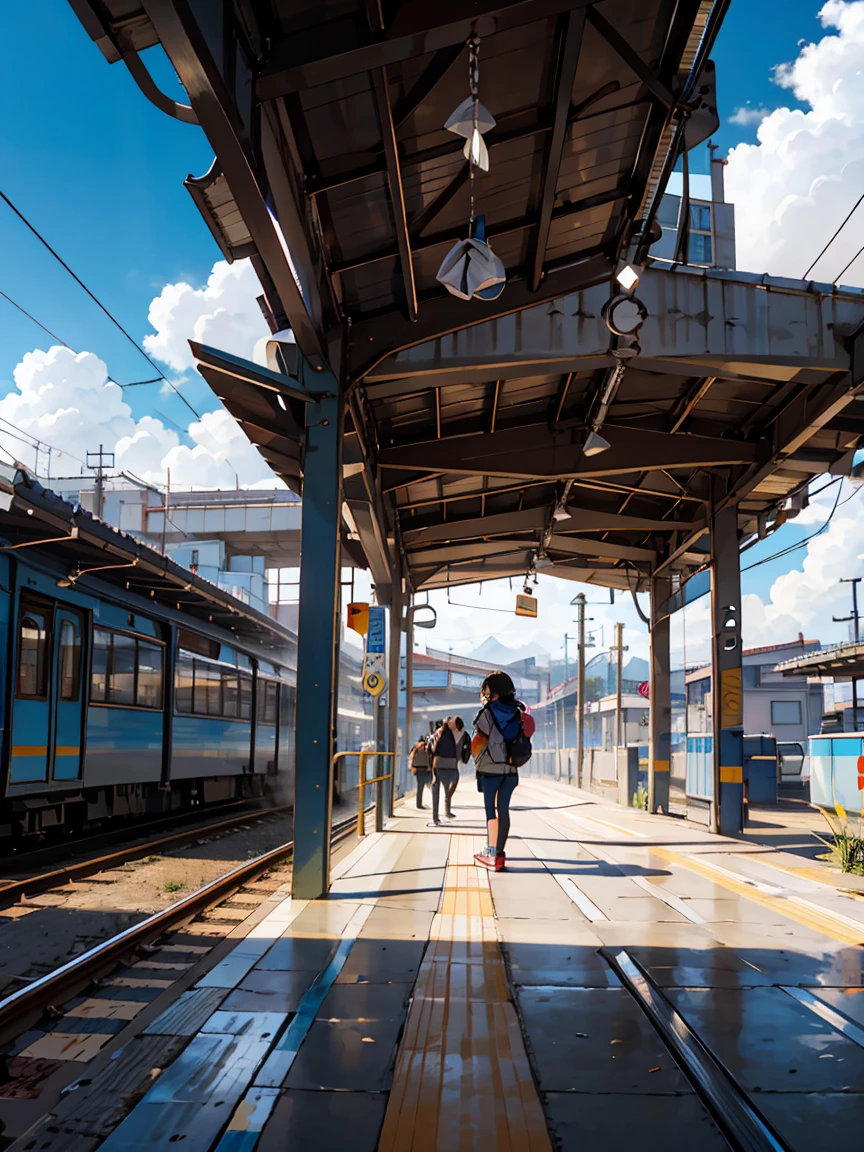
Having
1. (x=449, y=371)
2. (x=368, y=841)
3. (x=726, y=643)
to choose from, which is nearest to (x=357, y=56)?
(x=449, y=371)

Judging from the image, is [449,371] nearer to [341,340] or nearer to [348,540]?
[341,340]

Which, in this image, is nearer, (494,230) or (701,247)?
(494,230)

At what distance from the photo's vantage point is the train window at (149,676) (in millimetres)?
14398

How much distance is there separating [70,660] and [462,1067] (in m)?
9.20

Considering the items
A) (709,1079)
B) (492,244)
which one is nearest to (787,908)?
(709,1079)

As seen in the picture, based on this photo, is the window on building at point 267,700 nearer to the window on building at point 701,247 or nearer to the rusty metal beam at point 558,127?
the window on building at point 701,247

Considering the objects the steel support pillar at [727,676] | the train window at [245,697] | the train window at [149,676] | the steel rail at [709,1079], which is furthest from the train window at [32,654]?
the train window at [245,697]

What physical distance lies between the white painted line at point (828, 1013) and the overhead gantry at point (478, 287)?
3.97 metres

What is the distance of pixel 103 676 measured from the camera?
12961 millimetres

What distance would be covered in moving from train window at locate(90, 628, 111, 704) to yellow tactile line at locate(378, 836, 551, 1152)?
7.70 meters

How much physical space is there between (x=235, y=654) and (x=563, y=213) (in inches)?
540

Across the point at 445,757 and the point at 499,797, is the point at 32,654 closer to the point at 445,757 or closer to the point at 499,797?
the point at 499,797

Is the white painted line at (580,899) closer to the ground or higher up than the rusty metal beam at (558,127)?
closer to the ground

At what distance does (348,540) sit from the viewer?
14953mm
